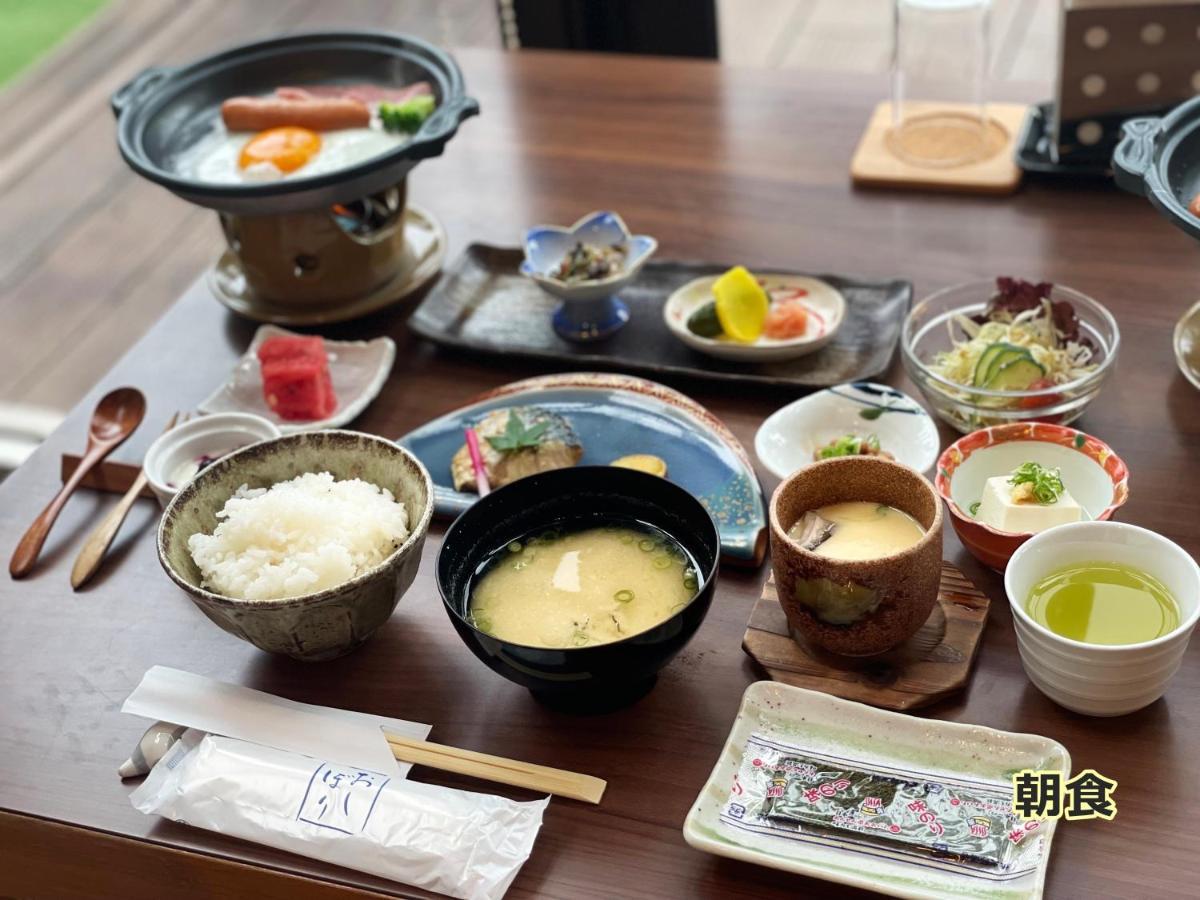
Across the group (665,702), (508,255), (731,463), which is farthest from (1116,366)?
(508,255)

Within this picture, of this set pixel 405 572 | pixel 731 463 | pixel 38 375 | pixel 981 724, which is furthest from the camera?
pixel 38 375

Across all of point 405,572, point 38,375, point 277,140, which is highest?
point 277,140

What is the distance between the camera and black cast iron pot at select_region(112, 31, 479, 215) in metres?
1.73

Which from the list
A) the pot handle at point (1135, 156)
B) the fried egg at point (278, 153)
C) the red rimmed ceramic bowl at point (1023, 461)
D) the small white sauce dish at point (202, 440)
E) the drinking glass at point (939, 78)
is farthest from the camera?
the drinking glass at point (939, 78)

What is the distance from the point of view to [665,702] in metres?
1.24

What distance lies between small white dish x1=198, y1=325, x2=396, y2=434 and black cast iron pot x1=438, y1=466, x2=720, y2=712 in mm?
451

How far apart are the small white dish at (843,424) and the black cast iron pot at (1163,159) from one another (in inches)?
14.3

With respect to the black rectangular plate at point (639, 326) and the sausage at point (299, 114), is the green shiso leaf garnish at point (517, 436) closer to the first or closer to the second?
the black rectangular plate at point (639, 326)

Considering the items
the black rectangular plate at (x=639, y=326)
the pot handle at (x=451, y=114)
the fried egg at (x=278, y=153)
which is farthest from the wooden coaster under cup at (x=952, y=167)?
the fried egg at (x=278, y=153)

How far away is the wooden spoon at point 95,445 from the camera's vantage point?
1532 mm

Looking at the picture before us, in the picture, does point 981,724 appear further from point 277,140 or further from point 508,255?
point 277,140

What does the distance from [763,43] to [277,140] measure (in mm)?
2717

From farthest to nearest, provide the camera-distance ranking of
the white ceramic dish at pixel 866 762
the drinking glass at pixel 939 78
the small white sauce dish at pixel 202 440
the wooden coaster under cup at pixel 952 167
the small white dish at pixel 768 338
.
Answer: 1. the drinking glass at pixel 939 78
2. the wooden coaster under cup at pixel 952 167
3. the small white dish at pixel 768 338
4. the small white sauce dish at pixel 202 440
5. the white ceramic dish at pixel 866 762

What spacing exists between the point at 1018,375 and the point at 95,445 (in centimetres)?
123
